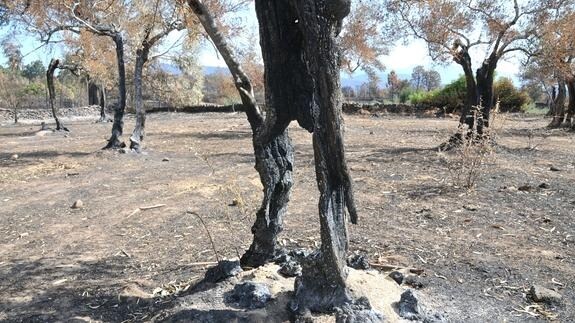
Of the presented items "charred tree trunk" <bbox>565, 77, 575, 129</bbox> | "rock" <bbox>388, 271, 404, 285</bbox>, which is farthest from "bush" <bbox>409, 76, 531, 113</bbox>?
"rock" <bbox>388, 271, 404, 285</bbox>

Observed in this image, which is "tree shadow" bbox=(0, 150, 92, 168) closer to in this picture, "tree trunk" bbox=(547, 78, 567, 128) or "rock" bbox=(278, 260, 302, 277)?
"rock" bbox=(278, 260, 302, 277)

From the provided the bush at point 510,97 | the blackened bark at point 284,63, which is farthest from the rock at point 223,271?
the bush at point 510,97

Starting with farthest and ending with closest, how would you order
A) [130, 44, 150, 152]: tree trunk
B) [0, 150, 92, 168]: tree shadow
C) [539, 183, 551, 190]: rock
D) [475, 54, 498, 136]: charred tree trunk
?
[130, 44, 150, 152]: tree trunk, [475, 54, 498, 136]: charred tree trunk, [0, 150, 92, 168]: tree shadow, [539, 183, 551, 190]: rock

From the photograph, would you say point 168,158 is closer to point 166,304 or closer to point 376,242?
point 376,242

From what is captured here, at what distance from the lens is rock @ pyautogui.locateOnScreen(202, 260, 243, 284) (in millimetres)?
3479

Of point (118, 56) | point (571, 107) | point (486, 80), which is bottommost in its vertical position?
point (571, 107)

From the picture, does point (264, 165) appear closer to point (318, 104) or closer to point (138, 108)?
point (318, 104)

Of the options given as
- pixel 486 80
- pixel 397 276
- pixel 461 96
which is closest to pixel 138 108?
pixel 486 80

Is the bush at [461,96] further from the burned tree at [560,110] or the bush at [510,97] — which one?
the burned tree at [560,110]

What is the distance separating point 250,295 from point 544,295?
205cm

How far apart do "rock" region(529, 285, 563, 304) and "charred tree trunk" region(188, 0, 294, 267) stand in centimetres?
184

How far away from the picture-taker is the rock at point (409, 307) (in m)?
3.06

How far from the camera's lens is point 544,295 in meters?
3.55

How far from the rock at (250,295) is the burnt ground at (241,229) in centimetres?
56
